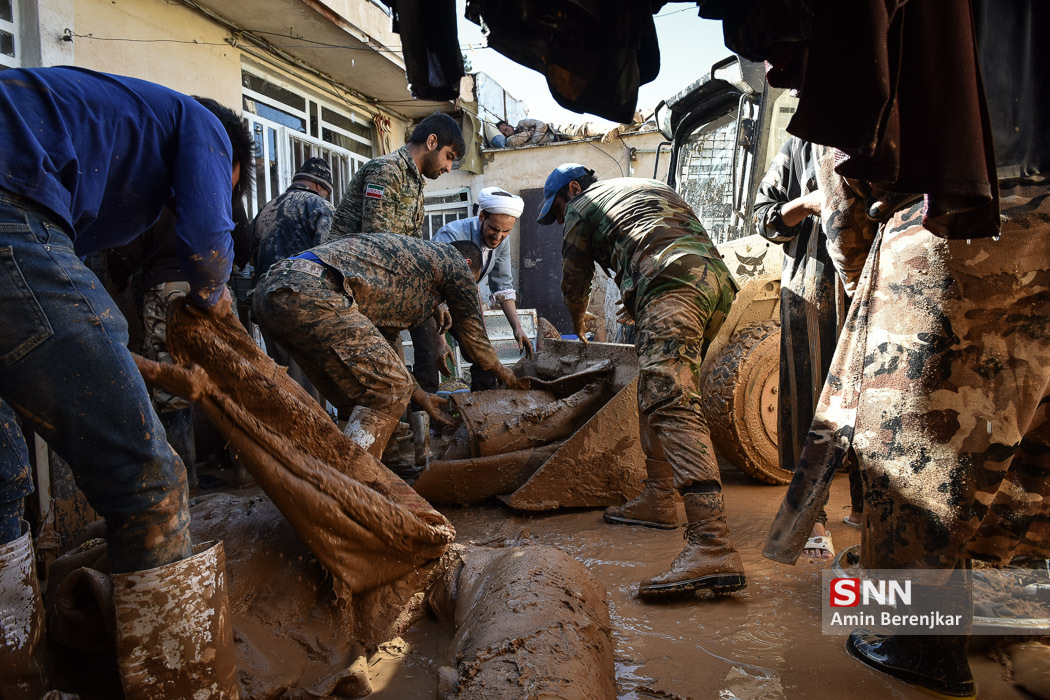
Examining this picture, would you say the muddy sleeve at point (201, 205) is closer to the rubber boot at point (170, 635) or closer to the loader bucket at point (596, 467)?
the rubber boot at point (170, 635)

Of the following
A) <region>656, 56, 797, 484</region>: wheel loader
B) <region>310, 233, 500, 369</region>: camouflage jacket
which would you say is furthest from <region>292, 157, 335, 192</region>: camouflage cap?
<region>656, 56, 797, 484</region>: wheel loader

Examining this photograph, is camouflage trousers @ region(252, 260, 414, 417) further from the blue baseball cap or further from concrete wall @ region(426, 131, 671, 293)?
concrete wall @ region(426, 131, 671, 293)

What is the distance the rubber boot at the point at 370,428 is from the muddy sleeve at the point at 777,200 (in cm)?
203

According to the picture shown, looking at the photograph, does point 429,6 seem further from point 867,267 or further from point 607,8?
point 867,267

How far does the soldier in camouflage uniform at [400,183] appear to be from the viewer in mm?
3949

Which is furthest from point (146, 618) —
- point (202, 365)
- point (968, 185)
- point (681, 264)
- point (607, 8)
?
point (681, 264)

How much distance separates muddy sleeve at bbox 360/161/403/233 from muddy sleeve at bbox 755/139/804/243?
7.09ft

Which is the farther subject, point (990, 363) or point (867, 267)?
point (867, 267)

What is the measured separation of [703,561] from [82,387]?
78.9 inches

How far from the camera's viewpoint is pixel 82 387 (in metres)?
1.43

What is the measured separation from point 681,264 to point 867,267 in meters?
1.04

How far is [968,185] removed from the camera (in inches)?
52.1

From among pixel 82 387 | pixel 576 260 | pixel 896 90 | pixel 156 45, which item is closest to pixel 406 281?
pixel 576 260

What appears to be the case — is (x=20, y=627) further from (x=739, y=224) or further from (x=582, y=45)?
(x=739, y=224)
